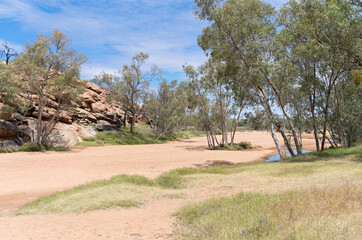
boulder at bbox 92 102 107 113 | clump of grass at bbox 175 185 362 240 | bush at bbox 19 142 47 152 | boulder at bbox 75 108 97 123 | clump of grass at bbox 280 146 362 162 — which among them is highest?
boulder at bbox 92 102 107 113

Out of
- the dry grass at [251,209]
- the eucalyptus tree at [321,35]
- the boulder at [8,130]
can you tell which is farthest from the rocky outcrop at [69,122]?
the eucalyptus tree at [321,35]

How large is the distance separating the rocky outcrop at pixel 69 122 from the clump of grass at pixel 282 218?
2773 cm

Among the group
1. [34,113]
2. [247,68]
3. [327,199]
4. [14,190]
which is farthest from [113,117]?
[327,199]

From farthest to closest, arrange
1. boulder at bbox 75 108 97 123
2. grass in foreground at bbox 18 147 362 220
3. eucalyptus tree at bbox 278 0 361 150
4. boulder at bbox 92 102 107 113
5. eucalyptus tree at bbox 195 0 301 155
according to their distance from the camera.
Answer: boulder at bbox 92 102 107 113
boulder at bbox 75 108 97 123
eucalyptus tree at bbox 195 0 301 155
eucalyptus tree at bbox 278 0 361 150
grass in foreground at bbox 18 147 362 220

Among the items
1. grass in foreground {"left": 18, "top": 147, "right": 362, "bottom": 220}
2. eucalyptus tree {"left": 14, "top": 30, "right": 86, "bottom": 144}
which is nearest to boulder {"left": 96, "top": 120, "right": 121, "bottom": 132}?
eucalyptus tree {"left": 14, "top": 30, "right": 86, "bottom": 144}

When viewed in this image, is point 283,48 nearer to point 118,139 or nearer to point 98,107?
point 118,139

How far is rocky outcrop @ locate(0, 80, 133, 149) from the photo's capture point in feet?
90.5

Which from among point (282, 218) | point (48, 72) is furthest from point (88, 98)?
point (282, 218)

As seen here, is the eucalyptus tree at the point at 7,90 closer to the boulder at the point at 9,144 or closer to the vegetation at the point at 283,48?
the boulder at the point at 9,144

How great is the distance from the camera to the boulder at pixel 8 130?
2650cm

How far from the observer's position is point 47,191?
11688 millimetres

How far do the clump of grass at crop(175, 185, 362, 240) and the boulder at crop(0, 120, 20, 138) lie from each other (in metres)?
27.8

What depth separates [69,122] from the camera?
39812mm

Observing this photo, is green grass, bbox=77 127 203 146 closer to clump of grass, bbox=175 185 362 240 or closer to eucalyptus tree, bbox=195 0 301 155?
eucalyptus tree, bbox=195 0 301 155
